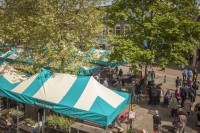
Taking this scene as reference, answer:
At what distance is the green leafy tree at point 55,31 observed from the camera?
11.1 meters

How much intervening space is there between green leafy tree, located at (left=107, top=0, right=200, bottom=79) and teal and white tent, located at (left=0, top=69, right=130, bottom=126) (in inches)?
186

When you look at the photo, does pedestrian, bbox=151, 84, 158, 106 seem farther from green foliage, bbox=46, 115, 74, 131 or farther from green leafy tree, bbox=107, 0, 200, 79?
green foliage, bbox=46, 115, 74, 131

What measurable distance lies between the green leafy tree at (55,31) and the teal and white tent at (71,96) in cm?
168

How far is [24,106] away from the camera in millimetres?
10531

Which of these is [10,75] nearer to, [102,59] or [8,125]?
[8,125]

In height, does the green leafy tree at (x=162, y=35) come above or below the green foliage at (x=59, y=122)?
above

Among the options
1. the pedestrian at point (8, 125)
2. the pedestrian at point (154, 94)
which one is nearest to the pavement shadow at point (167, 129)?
the pedestrian at point (154, 94)

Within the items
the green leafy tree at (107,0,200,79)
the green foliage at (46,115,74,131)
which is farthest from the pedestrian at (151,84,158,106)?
the green foliage at (46,115,74,131)

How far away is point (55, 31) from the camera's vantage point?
38.8ft

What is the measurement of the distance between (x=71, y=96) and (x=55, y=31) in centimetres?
567

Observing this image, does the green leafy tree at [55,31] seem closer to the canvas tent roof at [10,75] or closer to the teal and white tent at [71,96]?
the canvas tent roof at [10,75]

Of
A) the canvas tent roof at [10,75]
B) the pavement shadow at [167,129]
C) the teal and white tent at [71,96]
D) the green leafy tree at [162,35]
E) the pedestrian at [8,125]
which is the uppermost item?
the green leafy tree at [162,35]

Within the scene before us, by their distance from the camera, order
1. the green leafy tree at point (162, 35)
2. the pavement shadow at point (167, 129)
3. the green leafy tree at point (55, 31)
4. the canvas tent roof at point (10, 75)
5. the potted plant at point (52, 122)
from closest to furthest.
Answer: the potted plant at point (52, 122), the pavement shadow at point (167, 129), the canvas tent roof at point (10, 75), the green leafy tree at point (55, 31), the green leafy tree at point (162, 35)

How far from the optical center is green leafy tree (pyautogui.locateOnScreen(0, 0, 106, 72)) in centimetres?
1109
